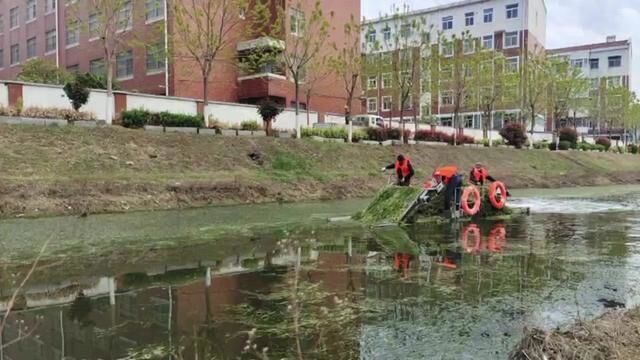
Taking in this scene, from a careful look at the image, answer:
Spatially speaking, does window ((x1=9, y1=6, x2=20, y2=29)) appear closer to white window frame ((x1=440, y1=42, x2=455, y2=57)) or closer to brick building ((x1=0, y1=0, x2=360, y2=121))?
brick building ((x1=0, y1=0, x2=360, y2=121))

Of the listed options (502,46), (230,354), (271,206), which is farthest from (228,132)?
(502,46)

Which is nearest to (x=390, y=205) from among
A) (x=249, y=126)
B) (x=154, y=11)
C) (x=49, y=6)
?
(x=249, y=126)

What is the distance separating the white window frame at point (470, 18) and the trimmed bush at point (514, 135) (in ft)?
80.4

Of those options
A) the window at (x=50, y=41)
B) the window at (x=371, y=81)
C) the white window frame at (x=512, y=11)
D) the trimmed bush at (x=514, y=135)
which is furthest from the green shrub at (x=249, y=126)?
the white window frame at (x=512, y=11)

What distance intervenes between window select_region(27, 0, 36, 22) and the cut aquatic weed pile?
43.2 meters

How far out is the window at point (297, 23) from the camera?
96.3ft

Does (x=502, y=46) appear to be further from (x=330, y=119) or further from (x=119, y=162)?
(x=119, y=162)

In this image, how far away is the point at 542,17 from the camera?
67.1 metres

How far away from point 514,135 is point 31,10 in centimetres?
3939

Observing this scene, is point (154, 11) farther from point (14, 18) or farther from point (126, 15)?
point (14, 18)

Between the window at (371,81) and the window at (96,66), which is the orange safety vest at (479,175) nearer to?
the window at (371,81)

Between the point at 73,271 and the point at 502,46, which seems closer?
the point at 73,271

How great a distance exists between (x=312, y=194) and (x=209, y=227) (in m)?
8.55

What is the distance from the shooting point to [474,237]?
12312 millimetres
